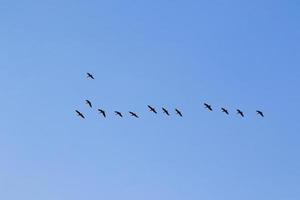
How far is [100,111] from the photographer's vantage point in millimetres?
124875

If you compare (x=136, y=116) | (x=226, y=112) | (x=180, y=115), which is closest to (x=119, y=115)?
(x=136, y=116)

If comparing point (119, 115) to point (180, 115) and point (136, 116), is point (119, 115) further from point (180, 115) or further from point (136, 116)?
point (180, 115)

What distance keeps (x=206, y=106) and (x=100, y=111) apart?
20.2 meters

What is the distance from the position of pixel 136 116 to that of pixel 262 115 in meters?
24.4

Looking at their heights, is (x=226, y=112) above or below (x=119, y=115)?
below

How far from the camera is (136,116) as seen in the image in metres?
129

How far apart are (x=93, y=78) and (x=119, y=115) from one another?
32.1 ft

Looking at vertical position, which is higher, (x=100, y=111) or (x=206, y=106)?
(x=100, y=111)

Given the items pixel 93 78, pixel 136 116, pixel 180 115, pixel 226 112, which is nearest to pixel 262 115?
pixel 226 112

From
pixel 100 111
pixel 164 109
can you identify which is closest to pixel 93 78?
pixel 100 111

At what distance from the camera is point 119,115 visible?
127125 mm

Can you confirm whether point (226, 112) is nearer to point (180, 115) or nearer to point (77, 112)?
point (180, 115)

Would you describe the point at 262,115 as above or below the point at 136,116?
below

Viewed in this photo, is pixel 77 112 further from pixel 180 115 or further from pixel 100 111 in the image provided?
pixel 180 115
